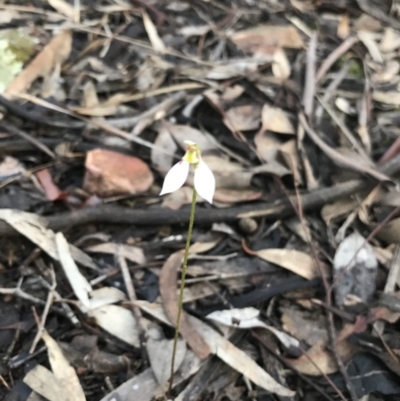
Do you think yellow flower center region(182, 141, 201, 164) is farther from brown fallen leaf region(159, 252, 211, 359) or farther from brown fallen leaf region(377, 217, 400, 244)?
brown fallen leaf region(377, 217, 400, 244)

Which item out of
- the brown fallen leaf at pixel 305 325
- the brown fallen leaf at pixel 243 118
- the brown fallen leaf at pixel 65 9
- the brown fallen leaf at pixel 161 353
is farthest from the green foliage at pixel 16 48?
the brown fallen leaf at pixel 305 325

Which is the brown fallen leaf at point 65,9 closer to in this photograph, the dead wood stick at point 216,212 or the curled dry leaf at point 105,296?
the dead wood stick at point 216,212

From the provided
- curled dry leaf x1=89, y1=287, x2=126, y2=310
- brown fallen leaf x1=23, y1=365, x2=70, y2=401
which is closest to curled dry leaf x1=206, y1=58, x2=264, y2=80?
curled dry leaf x1=89, y1=287, x2=126, y2=310

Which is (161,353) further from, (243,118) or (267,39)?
(267,39)

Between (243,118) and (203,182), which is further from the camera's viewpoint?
(243,118)

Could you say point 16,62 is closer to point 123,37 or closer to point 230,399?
point 123,37

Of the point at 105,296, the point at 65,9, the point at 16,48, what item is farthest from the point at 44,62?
the point at 105,296

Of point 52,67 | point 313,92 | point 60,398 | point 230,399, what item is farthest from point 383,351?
point 52,67
